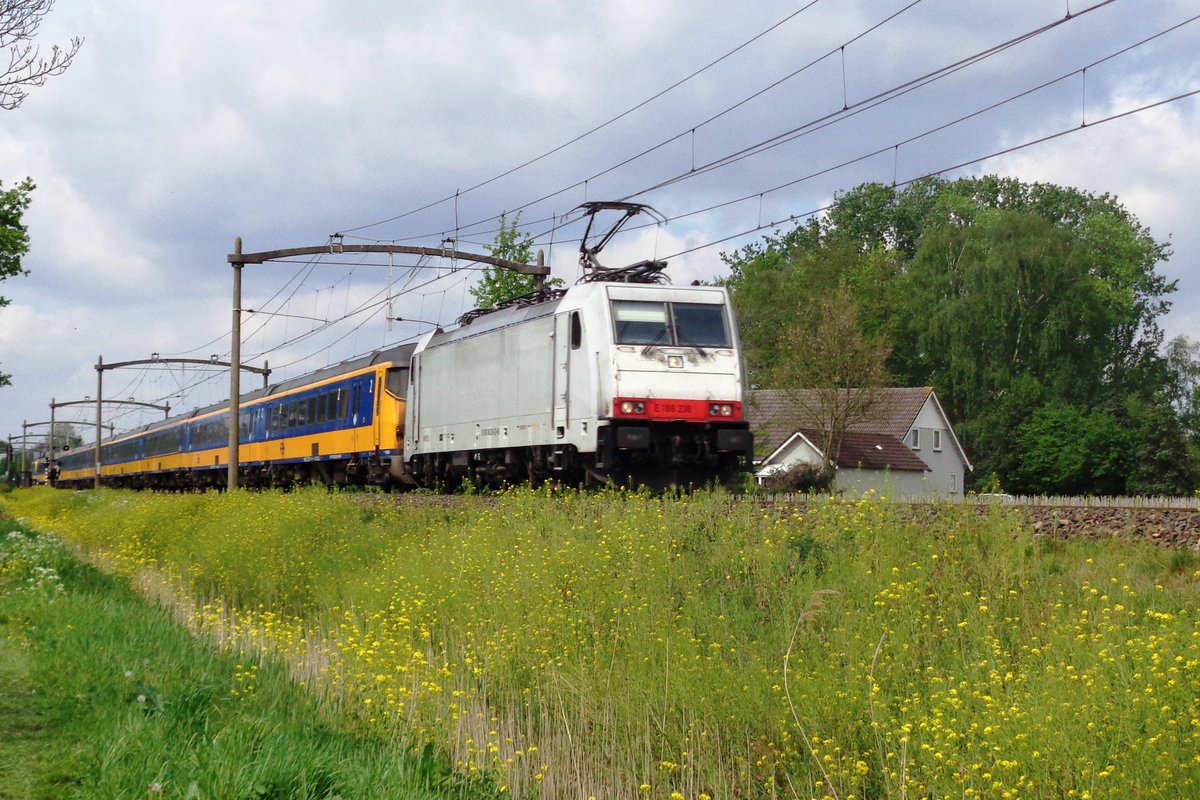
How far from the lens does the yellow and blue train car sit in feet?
92.2

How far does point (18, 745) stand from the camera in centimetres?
704

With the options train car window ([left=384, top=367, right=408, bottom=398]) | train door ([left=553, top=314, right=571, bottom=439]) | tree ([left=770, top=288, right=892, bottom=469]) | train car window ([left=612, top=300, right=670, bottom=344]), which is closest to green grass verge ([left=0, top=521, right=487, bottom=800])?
train door ([left=553, top=314, right=571, bottom=439])

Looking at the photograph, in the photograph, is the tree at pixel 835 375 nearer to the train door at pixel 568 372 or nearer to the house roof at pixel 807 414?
the house roof at pixel 807 414

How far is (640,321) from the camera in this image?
18.3 metres

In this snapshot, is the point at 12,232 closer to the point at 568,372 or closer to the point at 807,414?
the point at 568,372

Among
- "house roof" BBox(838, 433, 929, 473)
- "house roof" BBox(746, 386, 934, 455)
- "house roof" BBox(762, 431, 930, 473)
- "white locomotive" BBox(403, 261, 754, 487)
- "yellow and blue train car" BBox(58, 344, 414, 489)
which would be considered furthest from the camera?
"house roof" BBox(838, 433, 929, 473)

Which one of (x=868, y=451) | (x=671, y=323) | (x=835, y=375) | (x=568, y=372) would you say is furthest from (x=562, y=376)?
(x=868, y=451)

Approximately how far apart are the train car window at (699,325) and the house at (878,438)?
84.9 feet

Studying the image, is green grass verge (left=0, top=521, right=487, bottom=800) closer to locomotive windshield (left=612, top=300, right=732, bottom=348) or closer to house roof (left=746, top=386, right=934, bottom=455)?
locomotive windshield (left=612, top=300, right=732, bottom=348)

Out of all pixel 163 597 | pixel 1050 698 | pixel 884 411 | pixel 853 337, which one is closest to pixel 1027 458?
pixel 884 411

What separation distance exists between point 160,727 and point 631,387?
11159mm

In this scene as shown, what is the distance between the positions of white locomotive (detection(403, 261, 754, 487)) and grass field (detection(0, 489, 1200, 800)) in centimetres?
282

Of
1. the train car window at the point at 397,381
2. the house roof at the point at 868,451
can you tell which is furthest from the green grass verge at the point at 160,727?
the house roof at the point at 868,451

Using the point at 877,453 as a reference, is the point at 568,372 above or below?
above
